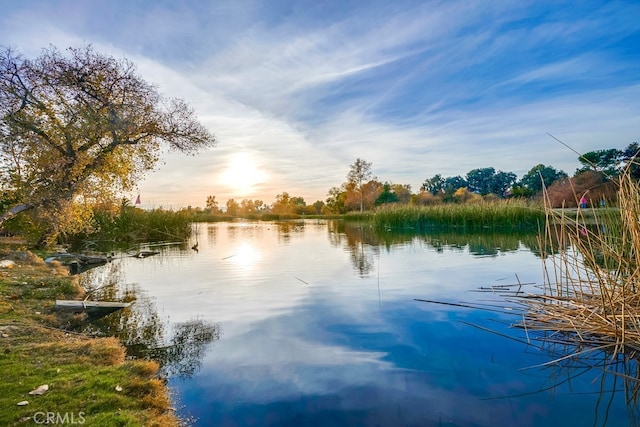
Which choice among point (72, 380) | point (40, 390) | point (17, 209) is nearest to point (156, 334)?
point (72, 380)

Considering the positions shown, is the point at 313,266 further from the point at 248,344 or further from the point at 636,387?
the point at 636,387

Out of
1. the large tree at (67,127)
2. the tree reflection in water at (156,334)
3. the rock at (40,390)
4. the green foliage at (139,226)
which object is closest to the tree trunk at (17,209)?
the large tree at (67,127)

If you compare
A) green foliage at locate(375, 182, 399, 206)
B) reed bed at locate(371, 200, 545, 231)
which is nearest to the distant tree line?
green foliage at locate(375, 182, 399, 206)

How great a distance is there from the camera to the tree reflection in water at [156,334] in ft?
15.6

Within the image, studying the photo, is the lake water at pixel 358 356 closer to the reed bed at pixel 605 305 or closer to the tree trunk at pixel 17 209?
the reed bed at pixel 605 305

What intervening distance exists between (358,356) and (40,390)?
337 cm

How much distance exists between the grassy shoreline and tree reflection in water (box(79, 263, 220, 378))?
32 centimetres

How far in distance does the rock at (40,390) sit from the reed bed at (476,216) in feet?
88.3

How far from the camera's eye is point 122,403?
3305 mm

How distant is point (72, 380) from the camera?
360cm

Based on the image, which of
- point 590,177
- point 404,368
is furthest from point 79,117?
point 590,177

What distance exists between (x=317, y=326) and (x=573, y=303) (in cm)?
387

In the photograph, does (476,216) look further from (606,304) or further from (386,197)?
(386,197)

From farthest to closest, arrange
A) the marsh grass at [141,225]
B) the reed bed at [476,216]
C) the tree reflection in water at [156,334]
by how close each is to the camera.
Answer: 1. the reed bed at [476,216]
2. the marsh grass at [141,225]
3. the tree reflection in water at [156,334]
